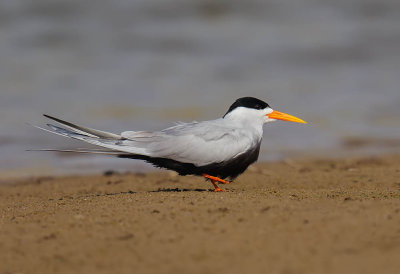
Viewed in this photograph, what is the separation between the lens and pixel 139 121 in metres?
10.3

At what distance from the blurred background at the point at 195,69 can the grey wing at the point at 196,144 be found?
286cm

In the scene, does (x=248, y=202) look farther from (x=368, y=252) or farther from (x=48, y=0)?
(x=48, y=0)

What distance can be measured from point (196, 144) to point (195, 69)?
8102 mm

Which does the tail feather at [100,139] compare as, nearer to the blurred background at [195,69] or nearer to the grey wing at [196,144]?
the grey wing at [196,144]

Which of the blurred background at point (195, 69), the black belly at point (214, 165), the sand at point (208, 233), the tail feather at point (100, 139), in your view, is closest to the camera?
the sand at point (208, 233)

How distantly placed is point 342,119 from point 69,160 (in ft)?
14.5

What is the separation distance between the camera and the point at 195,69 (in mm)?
13344

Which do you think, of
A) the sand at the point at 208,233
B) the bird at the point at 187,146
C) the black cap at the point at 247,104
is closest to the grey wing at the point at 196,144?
the bird at the point at 187,146

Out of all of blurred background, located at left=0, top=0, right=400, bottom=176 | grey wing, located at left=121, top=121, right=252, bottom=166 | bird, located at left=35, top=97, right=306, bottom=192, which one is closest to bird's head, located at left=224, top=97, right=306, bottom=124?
bird, located at left=35, top=97, right=306, bottom=192

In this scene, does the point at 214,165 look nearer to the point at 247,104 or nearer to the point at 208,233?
the point at 247,104

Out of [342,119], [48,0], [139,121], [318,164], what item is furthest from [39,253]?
[48,0]

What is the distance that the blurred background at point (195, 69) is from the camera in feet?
31.6

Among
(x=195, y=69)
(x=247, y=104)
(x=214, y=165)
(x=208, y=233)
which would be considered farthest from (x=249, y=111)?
(x=195, y=69)

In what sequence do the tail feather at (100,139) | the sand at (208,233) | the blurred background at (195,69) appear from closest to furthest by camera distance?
the sand at (208,233)
the tail feather at (100,139)
the blurred background at (195,69)
